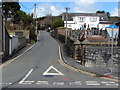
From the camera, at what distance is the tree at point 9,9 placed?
46.5 meters

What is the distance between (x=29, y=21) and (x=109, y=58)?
3860 centimetres

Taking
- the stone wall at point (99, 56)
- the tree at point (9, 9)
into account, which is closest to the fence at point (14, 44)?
the stone wall at point (99, 56)

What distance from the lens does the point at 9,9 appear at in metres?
47.4

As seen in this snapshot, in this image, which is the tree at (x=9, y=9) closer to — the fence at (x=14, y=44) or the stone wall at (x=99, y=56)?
the fence at (x=14, y=44)

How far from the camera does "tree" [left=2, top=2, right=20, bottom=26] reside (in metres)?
46.5

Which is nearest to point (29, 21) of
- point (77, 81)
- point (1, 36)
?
point (1, 36)

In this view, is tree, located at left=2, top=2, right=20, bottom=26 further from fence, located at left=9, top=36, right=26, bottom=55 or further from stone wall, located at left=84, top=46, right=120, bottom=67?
stone wall, located at left=84, top=46, right=120, bottom=67

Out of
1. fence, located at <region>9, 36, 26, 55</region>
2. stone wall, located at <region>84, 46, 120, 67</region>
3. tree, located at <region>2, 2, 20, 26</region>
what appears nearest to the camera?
stone wall, located at <region>84, 46, 120, 67</region>

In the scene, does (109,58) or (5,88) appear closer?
(5,88)

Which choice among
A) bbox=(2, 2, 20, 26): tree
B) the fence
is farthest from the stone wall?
bbox=(2, 2, 20, 26): tree

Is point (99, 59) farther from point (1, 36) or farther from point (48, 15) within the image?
point (48, 15)

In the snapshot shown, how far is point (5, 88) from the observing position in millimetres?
9859

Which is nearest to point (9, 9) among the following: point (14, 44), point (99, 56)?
point (14, 44)

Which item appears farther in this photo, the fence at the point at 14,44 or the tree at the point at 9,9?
the tree at the point at 9,9
